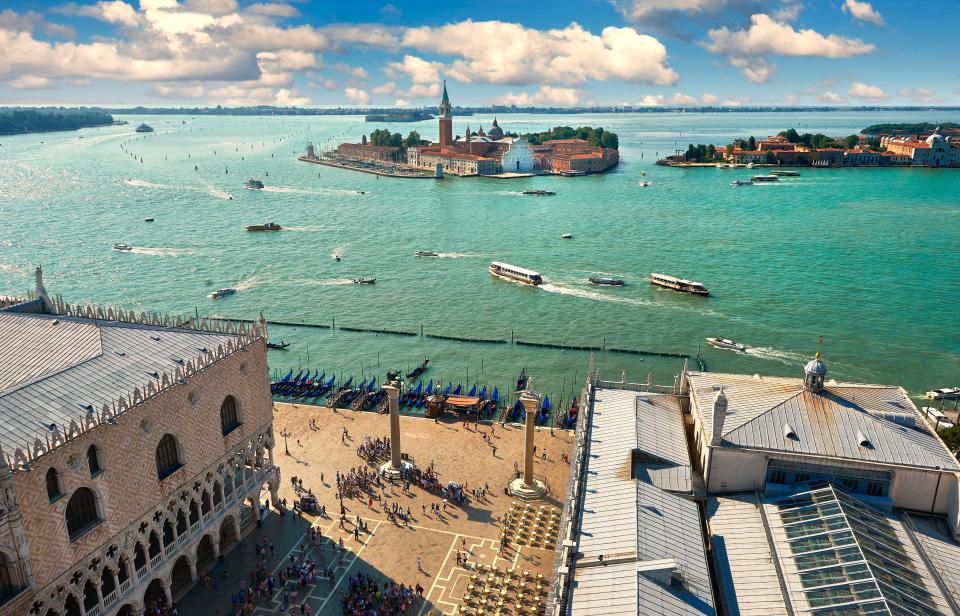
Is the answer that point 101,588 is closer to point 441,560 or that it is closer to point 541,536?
point 441,560

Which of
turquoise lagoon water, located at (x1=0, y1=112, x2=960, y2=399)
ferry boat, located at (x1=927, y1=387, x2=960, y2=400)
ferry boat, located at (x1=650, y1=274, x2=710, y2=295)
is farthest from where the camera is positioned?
ferry boat, located at (x1=650, y1=274, x2=710, y2=295)

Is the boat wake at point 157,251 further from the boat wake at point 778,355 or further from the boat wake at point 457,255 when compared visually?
the boat wake at point 778,355

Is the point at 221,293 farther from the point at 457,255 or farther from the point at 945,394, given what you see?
the point at 945,394

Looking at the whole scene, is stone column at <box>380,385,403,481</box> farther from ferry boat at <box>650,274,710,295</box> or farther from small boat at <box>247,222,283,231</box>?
small boat at <box>247,222,283,231</box>

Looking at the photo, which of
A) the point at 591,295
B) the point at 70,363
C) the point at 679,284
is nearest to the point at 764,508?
the point at 70,363

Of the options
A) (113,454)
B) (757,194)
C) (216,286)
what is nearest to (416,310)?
(216,286)

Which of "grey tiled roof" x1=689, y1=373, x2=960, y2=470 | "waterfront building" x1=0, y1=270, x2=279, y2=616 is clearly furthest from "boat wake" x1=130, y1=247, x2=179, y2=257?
"grey tiled roof" x1=689, y1=373, x2=960, y2=470
